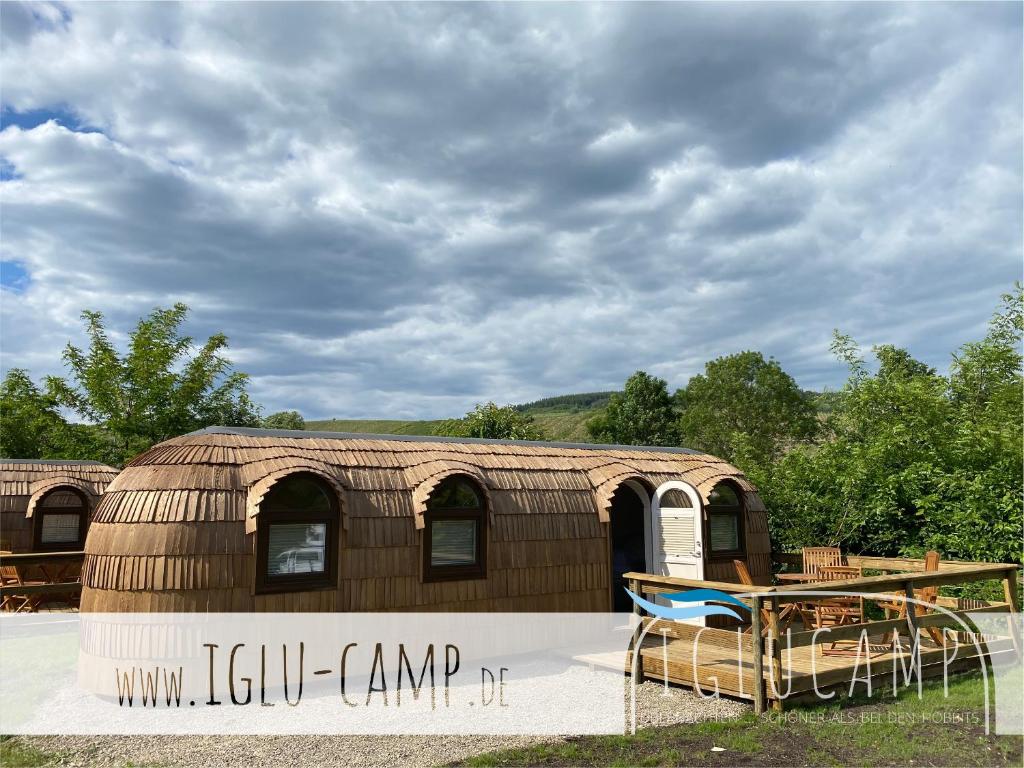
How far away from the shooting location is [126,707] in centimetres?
738

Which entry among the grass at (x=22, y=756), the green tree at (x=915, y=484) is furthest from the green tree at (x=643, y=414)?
the grass at (x=22, y=756)

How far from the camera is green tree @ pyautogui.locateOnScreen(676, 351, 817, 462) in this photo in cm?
4244

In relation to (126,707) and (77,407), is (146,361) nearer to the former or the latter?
(77,407)

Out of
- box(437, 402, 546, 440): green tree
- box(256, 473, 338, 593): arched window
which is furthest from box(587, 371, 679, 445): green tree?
box(256, 473, 338, 593): arched window

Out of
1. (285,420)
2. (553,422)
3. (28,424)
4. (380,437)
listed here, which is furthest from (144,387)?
(553,422)

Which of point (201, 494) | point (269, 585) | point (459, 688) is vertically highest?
point (201, 494)

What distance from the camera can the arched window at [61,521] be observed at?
14.9m

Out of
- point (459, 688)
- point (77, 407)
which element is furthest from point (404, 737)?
point (77, 407)

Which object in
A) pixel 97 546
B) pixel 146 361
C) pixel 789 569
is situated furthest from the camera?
pixel 146 361

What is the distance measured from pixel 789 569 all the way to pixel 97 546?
416 inches

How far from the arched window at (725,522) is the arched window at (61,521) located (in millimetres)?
12263

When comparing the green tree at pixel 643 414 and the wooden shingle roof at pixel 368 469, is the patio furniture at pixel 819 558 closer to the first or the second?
the wooden shingle roof at pixel 368 469

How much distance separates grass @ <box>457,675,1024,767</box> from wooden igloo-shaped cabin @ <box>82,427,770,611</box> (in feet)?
11.0

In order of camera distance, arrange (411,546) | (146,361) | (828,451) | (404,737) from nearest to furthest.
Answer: (404,737) → (411,546) → (828,451) → (146,361)
